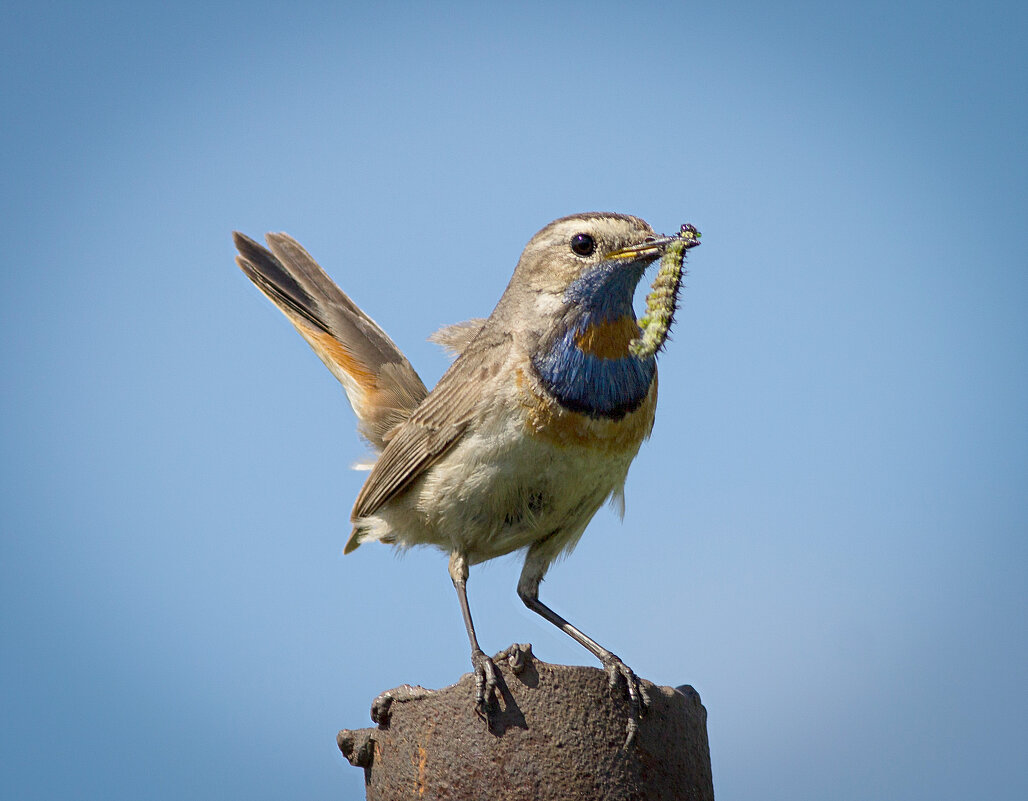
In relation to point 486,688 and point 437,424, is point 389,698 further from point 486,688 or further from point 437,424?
point 437,424

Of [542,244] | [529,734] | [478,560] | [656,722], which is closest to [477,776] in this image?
[529,734]

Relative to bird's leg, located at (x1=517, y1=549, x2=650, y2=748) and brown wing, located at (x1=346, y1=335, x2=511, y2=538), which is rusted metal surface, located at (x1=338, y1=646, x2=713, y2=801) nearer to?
bird's leg, located at (x1=517, y1=549, x2=650, y2=748)

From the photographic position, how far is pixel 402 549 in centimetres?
633

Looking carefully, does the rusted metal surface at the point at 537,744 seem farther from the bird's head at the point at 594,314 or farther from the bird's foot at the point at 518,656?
the bird's head at the point at 594,314

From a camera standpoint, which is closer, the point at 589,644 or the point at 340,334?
the point at 589,644

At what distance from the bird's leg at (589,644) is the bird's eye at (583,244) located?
167cm

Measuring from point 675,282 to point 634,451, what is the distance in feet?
3.04

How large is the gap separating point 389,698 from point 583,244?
2507 mm

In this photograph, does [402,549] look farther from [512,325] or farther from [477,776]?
[477,776]

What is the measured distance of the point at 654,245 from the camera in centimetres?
545

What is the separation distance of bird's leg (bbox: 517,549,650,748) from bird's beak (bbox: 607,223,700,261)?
67.2 inches

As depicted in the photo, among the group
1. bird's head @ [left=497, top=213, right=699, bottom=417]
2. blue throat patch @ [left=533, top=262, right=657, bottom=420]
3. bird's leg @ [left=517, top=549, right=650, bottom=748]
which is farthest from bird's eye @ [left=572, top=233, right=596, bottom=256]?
bird's leg @ [left=517, top=549, right=650, bottom=748]

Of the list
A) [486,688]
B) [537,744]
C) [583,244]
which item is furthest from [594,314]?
[537,744]

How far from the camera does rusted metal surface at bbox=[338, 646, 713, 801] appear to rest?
412 centimetres
